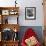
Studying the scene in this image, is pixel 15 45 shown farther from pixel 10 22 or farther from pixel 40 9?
pixel 40 9

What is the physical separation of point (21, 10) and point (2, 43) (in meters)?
1.42

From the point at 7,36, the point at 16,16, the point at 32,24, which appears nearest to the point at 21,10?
the point at 16,16

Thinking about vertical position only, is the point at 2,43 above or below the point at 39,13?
below

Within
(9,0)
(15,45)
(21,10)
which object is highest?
(9,0)

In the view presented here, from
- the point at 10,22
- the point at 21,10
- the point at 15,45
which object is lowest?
the point at 15,45

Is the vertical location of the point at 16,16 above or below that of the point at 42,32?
above

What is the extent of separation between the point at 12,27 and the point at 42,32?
114 cm

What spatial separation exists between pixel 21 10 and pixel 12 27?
0.73m

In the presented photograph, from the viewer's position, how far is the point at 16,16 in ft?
20.1

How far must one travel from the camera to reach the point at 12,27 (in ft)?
19.9

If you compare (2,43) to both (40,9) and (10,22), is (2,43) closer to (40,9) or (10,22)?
(10,22)

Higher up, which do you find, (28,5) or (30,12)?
(28,5)

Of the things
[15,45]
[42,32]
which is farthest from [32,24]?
[15,45]

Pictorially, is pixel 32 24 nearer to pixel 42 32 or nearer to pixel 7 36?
pixel 42 32
